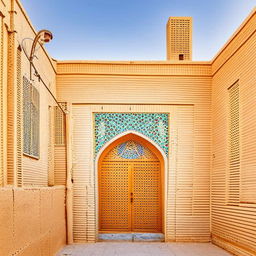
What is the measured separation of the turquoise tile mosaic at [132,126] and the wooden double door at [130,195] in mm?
724

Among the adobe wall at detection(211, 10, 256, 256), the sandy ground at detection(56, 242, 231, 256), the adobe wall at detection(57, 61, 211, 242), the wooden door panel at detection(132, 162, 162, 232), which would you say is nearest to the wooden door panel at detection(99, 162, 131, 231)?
the wooden door panel at detection(132, 162, 162, 232)

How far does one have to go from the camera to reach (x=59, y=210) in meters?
7.29

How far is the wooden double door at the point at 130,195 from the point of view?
29.1 ft

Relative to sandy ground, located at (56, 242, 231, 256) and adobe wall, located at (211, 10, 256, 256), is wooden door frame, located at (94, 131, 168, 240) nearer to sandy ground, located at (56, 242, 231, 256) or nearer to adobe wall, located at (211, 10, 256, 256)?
sandy ground, located at (56, 242, 231, 256)

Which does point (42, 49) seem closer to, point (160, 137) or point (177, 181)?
point (160, 137)

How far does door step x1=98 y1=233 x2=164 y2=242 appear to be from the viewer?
27.3 feet

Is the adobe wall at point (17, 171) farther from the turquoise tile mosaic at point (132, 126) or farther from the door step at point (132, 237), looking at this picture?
the turquoise tile mosaic at point (132, 126)

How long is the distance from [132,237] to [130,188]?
3.83 ft

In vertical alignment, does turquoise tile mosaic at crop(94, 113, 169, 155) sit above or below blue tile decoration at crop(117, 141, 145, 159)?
above

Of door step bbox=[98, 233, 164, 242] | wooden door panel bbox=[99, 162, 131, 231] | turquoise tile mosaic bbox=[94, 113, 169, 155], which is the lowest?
door step bbox=[98, 233, 164, 242]

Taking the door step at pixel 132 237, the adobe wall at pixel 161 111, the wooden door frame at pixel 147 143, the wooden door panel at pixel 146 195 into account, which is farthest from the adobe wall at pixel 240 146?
the wooden door panel at pixel 146 195

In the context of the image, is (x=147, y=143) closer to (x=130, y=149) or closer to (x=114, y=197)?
(x=130, y=149)

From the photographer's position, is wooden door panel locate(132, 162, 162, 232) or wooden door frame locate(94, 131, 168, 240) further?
wooden door panel locate(132, 162, 162, 232)

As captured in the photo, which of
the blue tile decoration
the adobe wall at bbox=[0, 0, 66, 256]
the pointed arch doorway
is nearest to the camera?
the adobe wall at bbox=[0, 0, 66, 256]
